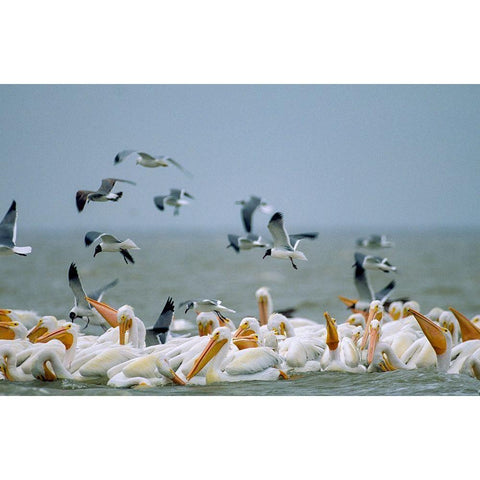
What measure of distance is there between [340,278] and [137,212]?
437 inches

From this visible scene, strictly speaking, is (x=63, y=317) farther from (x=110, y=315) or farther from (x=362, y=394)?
(x=362, y=394)

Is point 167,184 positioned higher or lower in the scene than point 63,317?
higher

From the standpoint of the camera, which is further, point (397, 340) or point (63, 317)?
point (63, 317)

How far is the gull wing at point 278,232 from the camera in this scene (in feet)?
22.8

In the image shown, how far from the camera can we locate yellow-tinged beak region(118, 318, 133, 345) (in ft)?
22.8

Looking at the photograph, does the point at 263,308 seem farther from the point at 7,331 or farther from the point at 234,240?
the point at 7,331

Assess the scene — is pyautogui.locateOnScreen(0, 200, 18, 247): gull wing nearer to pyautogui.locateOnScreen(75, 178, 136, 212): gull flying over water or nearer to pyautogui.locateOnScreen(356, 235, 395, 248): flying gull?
pyautogui.locateOnScreen(75, 178, 136, 212): gull flying over water

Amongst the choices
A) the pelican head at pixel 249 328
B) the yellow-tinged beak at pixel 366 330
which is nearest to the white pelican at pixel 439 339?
the yellow-tinged beak at pixel 366 330

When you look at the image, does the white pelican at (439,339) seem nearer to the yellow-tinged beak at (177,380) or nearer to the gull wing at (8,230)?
the yellow-tinged beak at (177,380)

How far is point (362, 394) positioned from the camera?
6.32 metres

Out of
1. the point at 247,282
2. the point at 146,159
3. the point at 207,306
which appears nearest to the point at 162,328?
the point at 207,306

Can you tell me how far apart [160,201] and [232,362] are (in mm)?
1496

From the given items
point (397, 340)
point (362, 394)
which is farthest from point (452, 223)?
point (362, 394)
